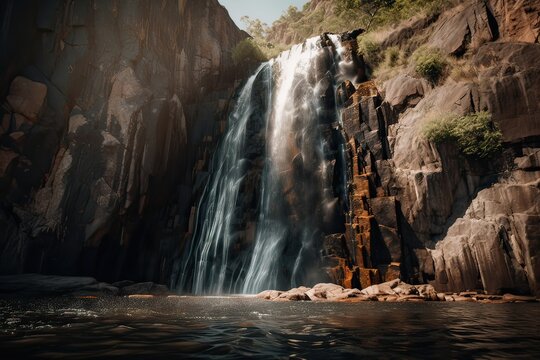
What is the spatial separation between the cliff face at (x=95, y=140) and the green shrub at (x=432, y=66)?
49.1 feet

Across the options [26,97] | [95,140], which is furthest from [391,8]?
[26,97]

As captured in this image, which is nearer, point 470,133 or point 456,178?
point 470,133

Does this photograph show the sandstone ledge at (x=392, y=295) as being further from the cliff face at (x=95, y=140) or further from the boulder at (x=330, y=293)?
the cliff face at (x=95, y=140)

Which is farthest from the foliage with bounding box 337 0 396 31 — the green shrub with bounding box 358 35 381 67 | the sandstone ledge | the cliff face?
the sandstone ledge

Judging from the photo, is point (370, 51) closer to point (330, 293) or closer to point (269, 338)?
point (330, 293)

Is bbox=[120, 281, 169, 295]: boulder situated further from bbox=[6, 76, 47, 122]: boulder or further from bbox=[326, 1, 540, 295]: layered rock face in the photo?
bbox=[6, 76, 47, 122]: boulder

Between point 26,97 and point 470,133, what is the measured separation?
85.4 feet

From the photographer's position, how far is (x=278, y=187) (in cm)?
1994

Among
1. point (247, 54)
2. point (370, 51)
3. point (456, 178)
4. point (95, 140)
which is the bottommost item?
point (456, 178)

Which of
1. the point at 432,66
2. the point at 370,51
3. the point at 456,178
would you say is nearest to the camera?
the point at 456,178

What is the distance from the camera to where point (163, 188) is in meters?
24.1

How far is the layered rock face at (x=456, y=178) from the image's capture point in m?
12.9

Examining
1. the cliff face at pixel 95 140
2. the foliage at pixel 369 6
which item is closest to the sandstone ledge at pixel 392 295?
the cliff face at pixel 95 140

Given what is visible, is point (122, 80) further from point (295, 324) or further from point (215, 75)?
point (295, 324)
